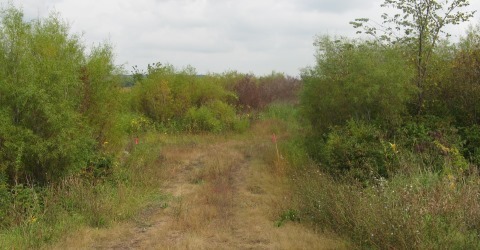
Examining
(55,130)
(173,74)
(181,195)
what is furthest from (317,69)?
(173,74)

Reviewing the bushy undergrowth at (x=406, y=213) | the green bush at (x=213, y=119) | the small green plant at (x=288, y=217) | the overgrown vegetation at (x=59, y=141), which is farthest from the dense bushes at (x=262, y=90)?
the bushy undergrowth at (x=406, y=213)

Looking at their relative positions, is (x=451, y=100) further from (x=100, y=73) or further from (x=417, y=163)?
(x=100, y=73)

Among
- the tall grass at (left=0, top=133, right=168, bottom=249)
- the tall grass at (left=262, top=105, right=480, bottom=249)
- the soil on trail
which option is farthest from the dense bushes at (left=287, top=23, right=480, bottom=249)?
the tall grass at (left=0, top=133, right=168, bottom=249)

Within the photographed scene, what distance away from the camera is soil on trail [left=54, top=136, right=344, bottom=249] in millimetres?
7207

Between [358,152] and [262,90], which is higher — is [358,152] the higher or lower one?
the lower one

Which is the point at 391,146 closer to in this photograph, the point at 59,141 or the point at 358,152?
the point at 358,152

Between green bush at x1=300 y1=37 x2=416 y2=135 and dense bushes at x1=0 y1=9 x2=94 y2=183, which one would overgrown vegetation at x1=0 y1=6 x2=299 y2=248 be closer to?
dense bushes at x1=0 y1=9 x2=94 y2=183

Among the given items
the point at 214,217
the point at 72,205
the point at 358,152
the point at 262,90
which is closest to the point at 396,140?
the point at 358,152

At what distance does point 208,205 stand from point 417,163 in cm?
396

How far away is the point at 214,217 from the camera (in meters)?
8.61

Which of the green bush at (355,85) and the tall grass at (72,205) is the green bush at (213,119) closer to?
the green bush at (355,85)

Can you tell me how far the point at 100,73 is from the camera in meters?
10.7

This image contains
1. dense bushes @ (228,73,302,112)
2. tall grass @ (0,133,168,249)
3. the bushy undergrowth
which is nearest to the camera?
the bushy undergrowth

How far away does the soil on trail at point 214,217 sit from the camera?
7207 mm
